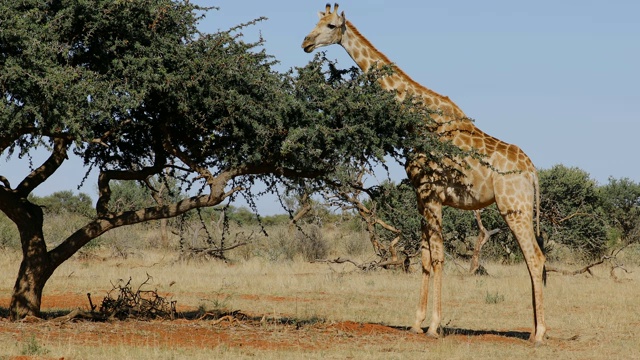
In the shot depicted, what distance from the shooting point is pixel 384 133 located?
509 inches

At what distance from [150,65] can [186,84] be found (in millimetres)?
555

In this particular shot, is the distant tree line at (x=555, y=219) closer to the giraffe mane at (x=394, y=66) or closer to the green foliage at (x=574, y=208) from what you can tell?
the green foliage at (x=574, y=208)

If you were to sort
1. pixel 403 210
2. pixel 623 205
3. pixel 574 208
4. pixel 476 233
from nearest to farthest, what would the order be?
pixel 403 210, pixel 476 233, pixel 574 208, pixel 623 205

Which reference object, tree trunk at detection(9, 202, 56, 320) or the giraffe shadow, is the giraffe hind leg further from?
tree trunk at detection(9, 202, 56, 320)

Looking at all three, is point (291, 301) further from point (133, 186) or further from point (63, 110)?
point (133, 186)

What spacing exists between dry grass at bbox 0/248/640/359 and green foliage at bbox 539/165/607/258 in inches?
111

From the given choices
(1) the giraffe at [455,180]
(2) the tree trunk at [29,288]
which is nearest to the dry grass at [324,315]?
(2) the tree trunk at [29,288]

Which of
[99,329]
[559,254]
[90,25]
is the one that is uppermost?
[90,25]

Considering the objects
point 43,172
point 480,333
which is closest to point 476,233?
point 480,333

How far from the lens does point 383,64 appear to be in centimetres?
1405

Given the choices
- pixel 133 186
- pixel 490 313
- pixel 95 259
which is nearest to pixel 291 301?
pixel 490 313

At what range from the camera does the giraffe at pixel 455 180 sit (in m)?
13.3

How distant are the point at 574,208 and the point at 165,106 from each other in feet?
76.7

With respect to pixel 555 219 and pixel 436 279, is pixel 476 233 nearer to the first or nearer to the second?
pixel 555 219
